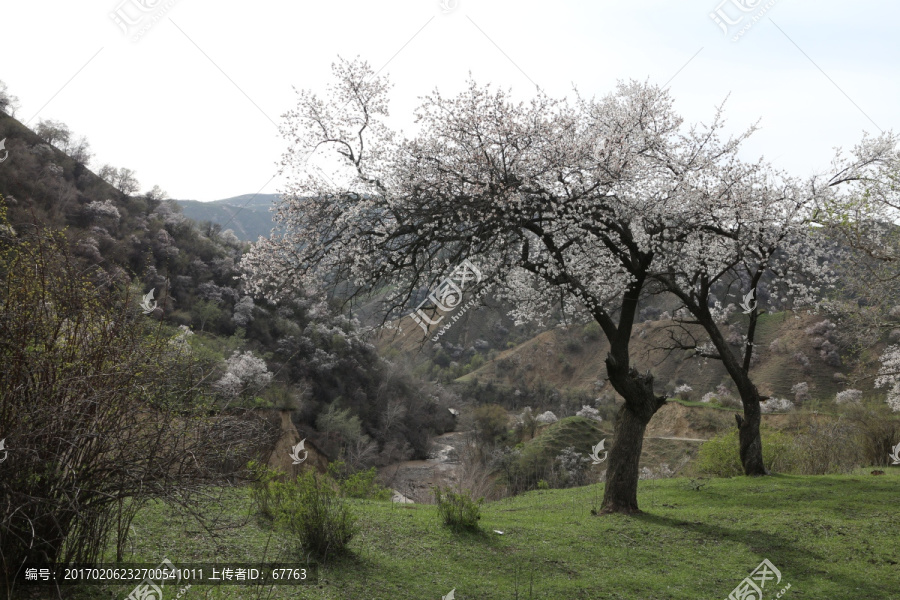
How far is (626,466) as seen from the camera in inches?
346

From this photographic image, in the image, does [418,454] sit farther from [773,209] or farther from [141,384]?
[141,384]

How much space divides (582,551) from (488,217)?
419 centimetres

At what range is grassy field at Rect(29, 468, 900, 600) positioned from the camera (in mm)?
4812

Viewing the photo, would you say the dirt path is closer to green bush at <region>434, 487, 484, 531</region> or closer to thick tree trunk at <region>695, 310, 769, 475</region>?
thick tree trunk at <region>695, 310, 769, 475</region>

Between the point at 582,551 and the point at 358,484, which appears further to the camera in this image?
the point at 358,484

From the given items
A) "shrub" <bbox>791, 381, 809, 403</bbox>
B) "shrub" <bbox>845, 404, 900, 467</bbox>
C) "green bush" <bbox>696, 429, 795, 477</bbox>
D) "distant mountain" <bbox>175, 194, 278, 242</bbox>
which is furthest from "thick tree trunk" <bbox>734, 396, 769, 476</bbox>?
"distant mountain" <bbox>175, 194, 278, 242</bbox>

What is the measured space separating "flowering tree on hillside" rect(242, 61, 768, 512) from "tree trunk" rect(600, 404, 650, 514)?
0.05 feet

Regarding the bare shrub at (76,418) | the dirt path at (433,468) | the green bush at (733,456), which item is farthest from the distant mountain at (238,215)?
the bare shrub at (76,418)

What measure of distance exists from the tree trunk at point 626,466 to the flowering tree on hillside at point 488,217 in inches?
0.6

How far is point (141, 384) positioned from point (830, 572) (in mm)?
7052

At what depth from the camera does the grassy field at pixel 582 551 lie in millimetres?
4812

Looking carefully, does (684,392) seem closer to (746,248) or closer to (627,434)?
(746,248)

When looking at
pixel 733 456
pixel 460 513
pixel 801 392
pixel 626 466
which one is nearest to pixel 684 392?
pixel 801 392

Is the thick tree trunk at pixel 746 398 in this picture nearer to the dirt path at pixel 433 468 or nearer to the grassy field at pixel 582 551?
the grassy field at pixel 582 551
